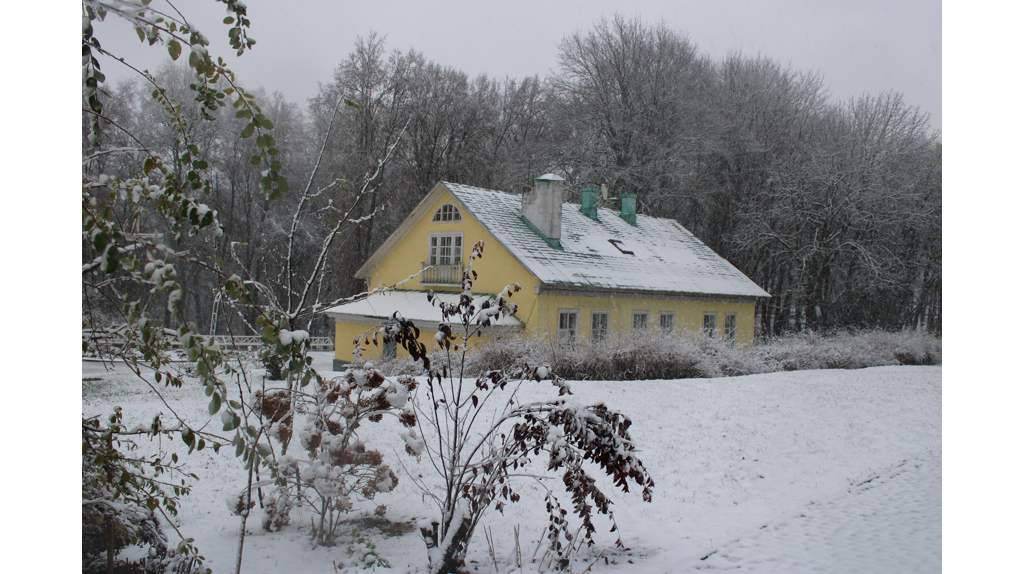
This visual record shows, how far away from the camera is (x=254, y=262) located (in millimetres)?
4848

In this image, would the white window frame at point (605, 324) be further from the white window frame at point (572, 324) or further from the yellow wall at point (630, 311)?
the white window frame at point (572, 324)

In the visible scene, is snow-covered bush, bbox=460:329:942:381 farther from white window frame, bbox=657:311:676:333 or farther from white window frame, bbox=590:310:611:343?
white window frame, bbox=657:311:676:333

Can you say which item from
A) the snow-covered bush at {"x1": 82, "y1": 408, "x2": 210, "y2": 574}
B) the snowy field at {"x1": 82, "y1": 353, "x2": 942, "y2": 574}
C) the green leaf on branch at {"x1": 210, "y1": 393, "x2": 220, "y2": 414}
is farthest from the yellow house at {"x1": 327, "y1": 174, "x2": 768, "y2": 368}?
the green leaf on branch at {"x1": 210, "y1": 393, "x2": 220, "y2": 414}

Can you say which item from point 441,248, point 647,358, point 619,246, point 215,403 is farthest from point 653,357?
point 215,403

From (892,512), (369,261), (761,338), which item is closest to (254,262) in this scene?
(892,512)

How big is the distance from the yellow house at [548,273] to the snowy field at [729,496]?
3154 mm

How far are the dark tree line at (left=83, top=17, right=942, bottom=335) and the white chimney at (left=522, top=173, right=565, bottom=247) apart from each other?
1.35m

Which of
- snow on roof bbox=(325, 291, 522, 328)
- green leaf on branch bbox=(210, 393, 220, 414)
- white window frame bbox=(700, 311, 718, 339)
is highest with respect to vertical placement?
green leaf on branch bbox=(210, 393, 220, 414)

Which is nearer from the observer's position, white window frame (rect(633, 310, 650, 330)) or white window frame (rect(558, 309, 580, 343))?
white window frame (rect(558, 309, 580, 343))

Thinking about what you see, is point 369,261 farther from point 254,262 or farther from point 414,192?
point 254,262

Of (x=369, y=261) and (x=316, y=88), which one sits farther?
(x=369, y=261)

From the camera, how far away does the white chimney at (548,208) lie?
1107 cm

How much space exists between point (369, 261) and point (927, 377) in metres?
8.66

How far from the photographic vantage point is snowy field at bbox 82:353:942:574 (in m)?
3.06
